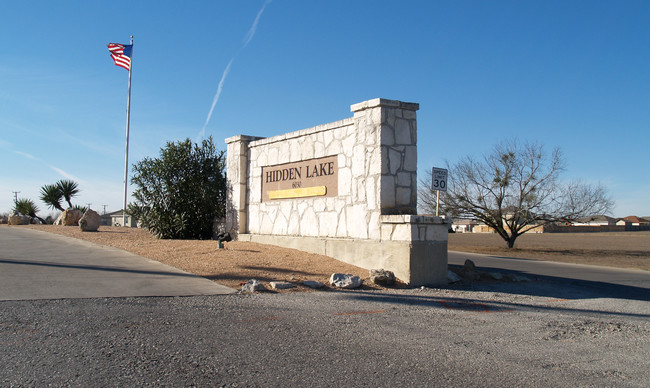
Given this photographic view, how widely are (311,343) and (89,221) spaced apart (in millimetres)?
17443

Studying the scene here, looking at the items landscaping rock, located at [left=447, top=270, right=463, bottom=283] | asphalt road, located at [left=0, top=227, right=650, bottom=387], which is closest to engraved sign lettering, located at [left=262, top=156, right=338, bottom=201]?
landscaping rock, located at [left=447, top=270, right=463, bottom=283]

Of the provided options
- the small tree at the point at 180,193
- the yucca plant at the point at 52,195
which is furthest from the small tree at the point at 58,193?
the small tree at the point at 180,193

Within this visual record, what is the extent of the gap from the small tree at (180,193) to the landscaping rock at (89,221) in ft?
10.2

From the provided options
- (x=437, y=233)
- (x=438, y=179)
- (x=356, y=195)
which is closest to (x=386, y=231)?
(x=437, y=233)

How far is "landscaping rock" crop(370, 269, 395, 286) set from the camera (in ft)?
34.9

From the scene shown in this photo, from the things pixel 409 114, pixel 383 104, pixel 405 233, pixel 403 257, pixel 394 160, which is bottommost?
pixel 403 257

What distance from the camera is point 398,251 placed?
1123 cm

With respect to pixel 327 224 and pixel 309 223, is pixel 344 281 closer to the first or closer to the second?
pixel 327 224

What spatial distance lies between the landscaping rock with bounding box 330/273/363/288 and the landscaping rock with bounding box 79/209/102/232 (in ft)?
46.1

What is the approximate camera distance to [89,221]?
814 inches

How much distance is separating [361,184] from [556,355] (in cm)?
700

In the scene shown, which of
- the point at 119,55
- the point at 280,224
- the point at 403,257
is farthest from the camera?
the point at 119,55

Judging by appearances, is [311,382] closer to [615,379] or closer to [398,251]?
[615,379]

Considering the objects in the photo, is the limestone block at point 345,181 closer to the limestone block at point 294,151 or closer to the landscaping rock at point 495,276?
the limestone block at point 294,151
